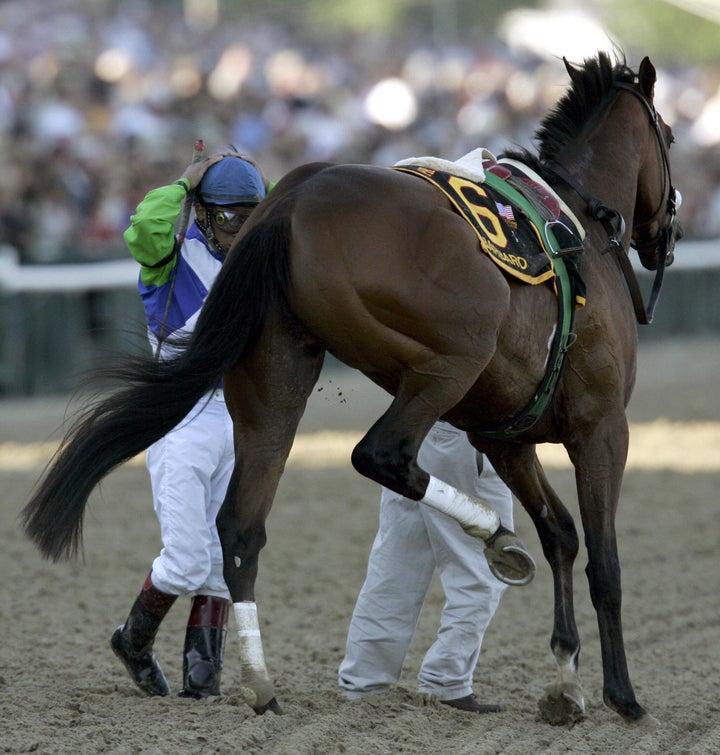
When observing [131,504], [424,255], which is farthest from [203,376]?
[131,504]

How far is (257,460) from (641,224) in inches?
75.8

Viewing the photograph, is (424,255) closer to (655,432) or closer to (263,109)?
(655,432)

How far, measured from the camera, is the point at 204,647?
4.44 metres

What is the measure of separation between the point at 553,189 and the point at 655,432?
6.52m

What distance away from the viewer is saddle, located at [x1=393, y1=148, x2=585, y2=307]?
12.8 ft

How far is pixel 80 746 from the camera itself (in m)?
3.56

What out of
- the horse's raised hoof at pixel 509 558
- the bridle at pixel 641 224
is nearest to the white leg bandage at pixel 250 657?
the horse's raised hoof at pixel 509 558

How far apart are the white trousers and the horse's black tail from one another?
0.96 feet

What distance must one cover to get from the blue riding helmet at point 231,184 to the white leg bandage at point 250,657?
1.42 meters

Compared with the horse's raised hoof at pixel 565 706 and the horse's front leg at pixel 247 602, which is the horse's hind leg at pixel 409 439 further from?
the horse's raised hoof at pixel 565 706

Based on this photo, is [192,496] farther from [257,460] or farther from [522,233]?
[522,233]

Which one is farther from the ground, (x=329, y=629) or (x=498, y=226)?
(x=498, y=226)

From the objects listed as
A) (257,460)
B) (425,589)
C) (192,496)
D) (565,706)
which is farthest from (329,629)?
(257,460)

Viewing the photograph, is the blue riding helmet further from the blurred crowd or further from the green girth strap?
the blurred crowd
